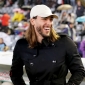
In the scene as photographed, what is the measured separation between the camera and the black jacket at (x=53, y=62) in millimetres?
1312

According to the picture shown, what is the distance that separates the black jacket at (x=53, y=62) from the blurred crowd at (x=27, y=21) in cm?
217

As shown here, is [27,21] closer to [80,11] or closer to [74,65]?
[80,11]

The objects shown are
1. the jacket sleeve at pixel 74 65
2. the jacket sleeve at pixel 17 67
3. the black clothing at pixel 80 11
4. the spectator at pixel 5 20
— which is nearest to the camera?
the jacket sleeve at pixel 74 65

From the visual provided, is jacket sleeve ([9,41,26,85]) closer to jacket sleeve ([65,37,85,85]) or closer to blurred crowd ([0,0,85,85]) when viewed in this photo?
jacket sleeve ([65,37,85,85])

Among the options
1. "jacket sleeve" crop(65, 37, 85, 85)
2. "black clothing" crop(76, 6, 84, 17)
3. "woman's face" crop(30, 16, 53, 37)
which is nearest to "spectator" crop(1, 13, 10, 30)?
"black clothing" crop(76, 6, 84, 17)

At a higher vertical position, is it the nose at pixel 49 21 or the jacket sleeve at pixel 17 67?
the nose at pixel 49 21

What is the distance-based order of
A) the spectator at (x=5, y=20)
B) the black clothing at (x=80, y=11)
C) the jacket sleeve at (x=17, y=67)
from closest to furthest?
the jacket sleeve at (x=17, y=67) → the black clothing at (x=80, y=11) → the spectator at (x=5, y=20)

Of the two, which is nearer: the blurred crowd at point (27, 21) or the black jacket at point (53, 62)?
the black jacket at point (53, 62)

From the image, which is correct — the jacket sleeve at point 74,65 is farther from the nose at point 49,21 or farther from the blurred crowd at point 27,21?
the blurred crowd at point 27,21

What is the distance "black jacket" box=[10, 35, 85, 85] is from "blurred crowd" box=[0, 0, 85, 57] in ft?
7.11

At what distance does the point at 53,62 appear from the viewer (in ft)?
4.38

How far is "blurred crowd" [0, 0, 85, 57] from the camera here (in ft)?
12.0

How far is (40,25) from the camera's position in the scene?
1346 millimetres

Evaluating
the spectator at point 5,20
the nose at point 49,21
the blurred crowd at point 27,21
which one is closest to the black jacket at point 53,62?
the nose at point 49,21
